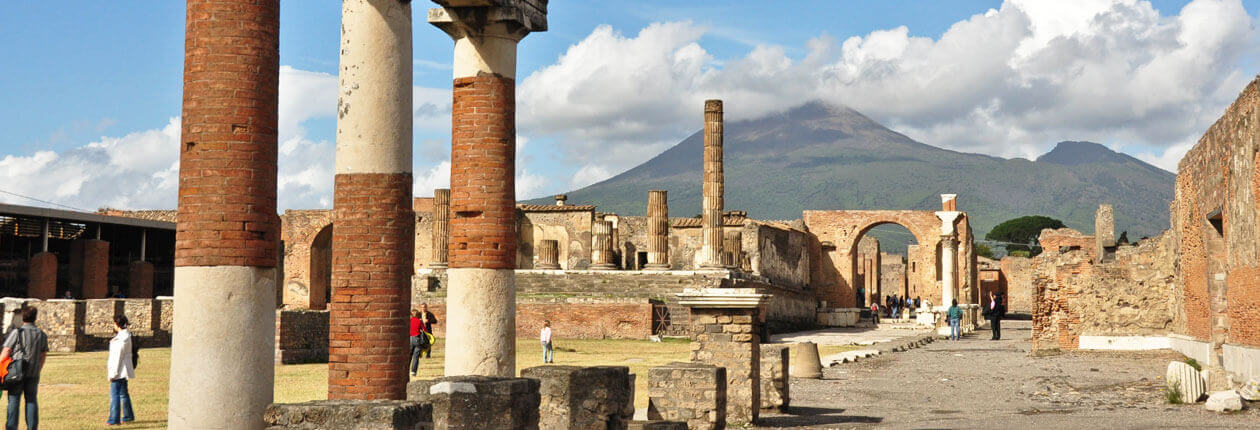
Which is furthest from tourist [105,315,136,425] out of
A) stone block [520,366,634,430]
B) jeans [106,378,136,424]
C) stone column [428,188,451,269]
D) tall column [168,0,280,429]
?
stone column [428,188,451,269]

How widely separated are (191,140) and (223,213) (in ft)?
1.44

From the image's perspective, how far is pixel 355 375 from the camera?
800cm

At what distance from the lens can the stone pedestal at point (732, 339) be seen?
439 inches

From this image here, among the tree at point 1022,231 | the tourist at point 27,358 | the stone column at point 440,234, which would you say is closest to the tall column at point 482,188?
the tourist at point 27,358

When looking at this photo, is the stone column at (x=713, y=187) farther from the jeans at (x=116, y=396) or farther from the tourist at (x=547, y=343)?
the jeans at (x=116, y=396)

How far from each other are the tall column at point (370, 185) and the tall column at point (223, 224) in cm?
141

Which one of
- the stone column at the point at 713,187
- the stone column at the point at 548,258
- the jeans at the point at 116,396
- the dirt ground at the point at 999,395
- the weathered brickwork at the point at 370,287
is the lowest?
the dirt ground at the point at 999,395

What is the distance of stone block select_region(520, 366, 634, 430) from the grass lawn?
4365mm

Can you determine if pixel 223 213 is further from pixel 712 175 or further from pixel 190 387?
pixel 712 175

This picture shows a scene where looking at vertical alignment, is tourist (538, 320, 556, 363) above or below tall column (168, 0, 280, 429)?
below

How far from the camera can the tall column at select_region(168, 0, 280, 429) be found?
256 inches

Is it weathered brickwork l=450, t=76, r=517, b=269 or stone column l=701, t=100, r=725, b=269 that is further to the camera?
stone column l=701, t=100, r=725, b=269

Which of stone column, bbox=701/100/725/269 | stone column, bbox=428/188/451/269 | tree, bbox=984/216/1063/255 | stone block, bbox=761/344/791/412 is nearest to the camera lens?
stone block, bbox=761/344/791/412

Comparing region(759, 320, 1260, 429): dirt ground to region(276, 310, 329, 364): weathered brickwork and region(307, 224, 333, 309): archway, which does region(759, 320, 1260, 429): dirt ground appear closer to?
region(276, 310, 329, 364): weathered brickwork
